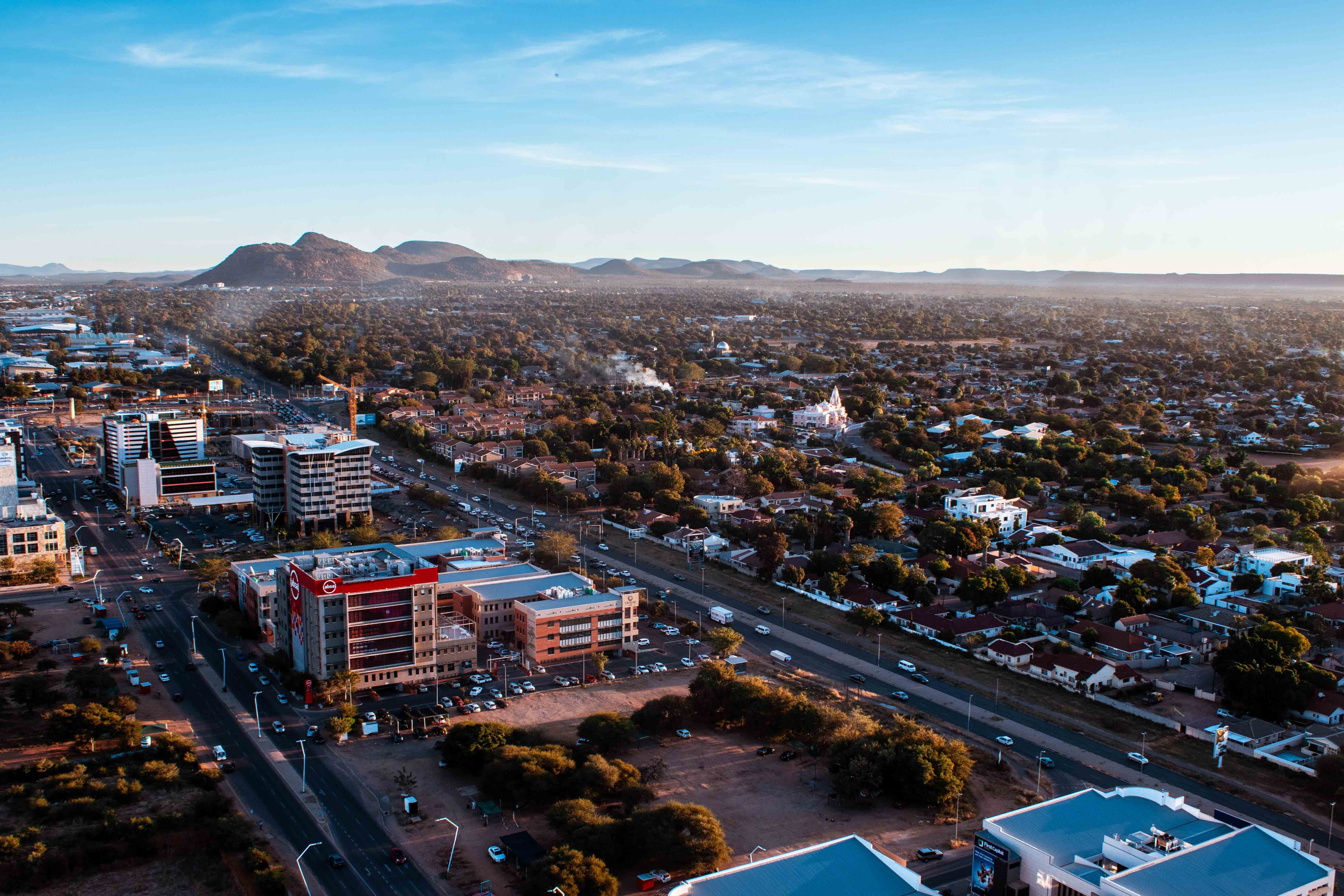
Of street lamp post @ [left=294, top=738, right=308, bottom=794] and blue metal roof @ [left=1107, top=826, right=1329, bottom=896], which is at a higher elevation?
blue metal roof @ [left=1107, top=826, right=1329, bottom=896]

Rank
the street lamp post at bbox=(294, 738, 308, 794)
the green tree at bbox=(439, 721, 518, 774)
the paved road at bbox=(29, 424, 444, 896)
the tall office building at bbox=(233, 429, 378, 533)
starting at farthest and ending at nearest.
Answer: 1. the tall office building at bbox=(233, 429, 378, 533)
2. the green tree at bbox=(439, 721, 518, 774)
3. the street lamp post at bbox=(294, 738, 308, 794)
4. the paved road at bbox=(29, 424, 444, 896)

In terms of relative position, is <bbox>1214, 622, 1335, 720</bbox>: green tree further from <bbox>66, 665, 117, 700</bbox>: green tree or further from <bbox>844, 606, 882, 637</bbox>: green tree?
<bbox>66, 665, 117, 700</bbox>: green tree

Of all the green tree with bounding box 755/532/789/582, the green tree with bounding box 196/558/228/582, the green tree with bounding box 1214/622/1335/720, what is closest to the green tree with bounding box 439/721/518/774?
the green tree with bounding box 196/558/228/582

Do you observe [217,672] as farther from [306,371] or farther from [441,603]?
[306,371]

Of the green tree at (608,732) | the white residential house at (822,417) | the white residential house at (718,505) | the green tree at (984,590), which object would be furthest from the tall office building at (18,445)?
the white residential house at (822,417)

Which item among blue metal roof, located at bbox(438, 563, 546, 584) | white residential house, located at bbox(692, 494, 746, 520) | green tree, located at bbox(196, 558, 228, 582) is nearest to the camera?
blue metal roof, located at bbox(438, 563, 546, 584)

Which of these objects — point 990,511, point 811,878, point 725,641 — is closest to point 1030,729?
point 725,641
